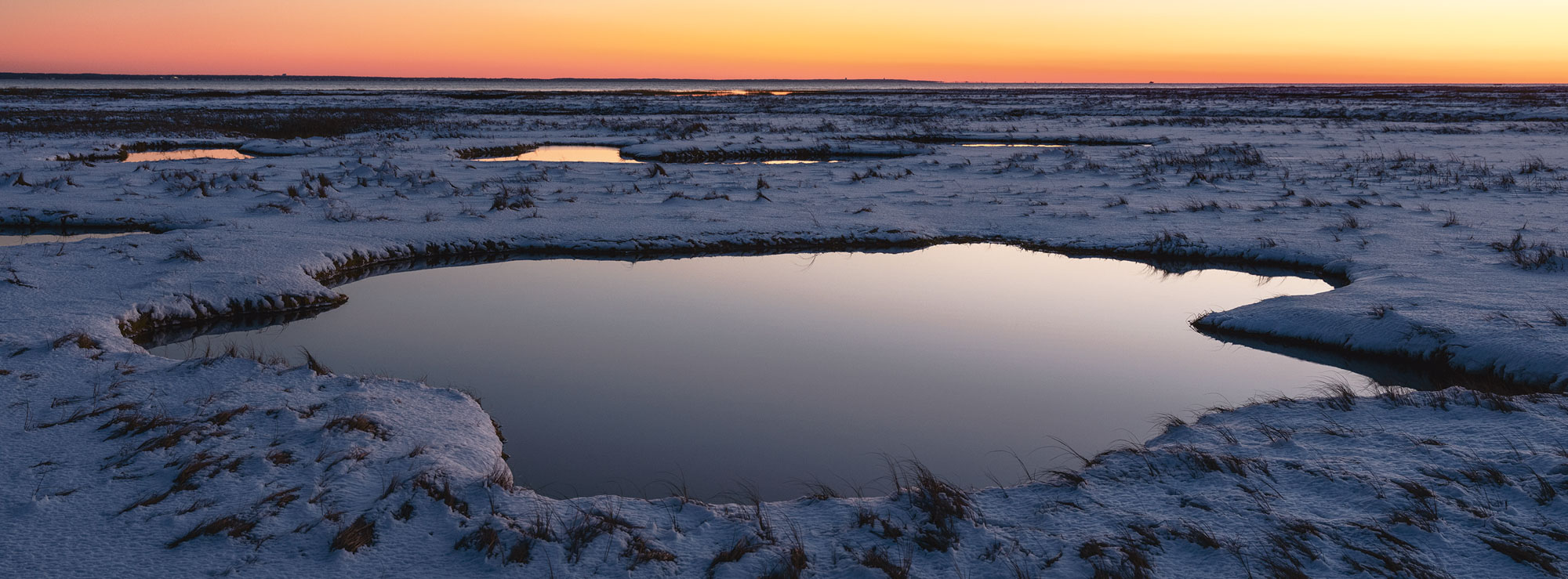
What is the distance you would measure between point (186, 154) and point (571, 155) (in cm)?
1266

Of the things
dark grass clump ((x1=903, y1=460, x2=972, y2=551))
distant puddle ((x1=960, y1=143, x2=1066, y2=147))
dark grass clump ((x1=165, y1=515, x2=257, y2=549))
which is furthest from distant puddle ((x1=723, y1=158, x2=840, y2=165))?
dark grass clump ((x1=165, y1=515, x2=257, y2=549))

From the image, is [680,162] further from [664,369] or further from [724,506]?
[724,506]

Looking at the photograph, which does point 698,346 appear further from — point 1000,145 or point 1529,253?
point 1000,145

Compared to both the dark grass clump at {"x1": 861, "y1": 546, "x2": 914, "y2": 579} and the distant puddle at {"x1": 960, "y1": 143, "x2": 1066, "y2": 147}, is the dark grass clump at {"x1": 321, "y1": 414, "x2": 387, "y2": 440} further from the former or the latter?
the distant puddle at {"x1": 960, "y1": 143, "x2": 1066, "y2": 147}

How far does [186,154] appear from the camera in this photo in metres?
28.5

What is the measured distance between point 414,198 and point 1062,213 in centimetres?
1344

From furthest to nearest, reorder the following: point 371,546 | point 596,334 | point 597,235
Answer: point 597,235, point 596,334, point 371,546

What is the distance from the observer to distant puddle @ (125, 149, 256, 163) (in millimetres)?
27031

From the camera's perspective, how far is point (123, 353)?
746 centimetres

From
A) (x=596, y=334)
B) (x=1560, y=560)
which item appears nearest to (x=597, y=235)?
(x=596, y=334)

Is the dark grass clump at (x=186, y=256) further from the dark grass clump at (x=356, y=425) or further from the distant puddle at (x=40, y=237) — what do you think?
the dark grass clump at (x=356, y=425)

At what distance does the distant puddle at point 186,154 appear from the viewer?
88.7ft

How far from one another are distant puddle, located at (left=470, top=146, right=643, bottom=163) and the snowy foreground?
5.63 meters

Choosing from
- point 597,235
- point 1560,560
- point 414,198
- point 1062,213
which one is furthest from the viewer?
point 414,198
